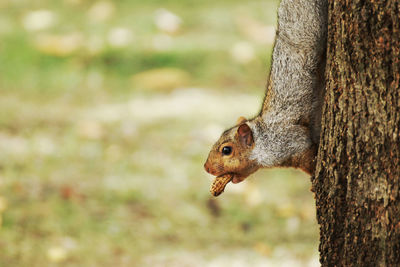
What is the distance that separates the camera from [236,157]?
2543mm

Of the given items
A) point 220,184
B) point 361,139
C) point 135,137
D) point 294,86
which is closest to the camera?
point 361,139

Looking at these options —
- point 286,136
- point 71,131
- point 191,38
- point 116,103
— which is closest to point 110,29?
point 191,38

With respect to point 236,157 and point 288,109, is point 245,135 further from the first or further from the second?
point 288,109

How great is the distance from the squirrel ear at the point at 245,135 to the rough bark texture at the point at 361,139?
403 mm

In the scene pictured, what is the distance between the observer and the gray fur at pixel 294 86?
2.26m

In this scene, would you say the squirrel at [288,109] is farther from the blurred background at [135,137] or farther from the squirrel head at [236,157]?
the blurred background at [135,137]

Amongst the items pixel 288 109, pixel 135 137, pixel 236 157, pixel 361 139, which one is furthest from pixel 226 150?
pixel 135 137

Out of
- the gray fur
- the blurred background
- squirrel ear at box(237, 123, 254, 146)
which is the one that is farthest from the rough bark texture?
the blurred background

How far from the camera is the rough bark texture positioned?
1896mm

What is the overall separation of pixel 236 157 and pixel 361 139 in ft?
2.16

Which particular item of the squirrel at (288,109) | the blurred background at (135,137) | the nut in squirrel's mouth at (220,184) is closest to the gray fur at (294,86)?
the squirrel at (288,109)

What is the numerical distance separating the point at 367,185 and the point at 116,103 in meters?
4.05

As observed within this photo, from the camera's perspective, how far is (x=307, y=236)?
4117mm

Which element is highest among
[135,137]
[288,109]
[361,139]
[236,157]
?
[135,137]
